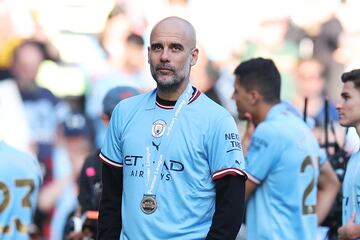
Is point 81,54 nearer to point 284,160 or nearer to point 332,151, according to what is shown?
point 332,151

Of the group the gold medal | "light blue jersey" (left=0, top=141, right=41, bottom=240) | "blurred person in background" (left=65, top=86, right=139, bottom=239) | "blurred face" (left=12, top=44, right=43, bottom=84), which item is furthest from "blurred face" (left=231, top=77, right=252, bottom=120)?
"blurred face" (left=12, top=44, right=43, bottom=84)

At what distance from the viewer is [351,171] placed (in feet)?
24.0

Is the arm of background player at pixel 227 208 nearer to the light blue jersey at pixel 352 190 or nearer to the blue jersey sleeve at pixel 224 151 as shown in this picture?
the blue jersey sleeve at pixel 224 151

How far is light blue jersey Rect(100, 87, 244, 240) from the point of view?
566 cm

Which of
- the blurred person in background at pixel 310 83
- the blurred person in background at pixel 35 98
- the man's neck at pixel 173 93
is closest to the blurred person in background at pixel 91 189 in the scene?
the man's neck at pixel 173 93

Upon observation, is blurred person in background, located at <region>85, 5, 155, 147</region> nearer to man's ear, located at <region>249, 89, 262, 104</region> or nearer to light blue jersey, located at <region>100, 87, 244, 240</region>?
man's ear, located at <region>249, 89, 262, 104</region>

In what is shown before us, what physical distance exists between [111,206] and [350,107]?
2352 mm

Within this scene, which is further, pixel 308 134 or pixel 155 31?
pixel 308 134

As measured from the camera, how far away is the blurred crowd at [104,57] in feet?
42.3

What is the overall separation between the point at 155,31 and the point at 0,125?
266 inches

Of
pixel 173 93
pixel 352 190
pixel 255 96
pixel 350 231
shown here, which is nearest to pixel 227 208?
pixel 173 93

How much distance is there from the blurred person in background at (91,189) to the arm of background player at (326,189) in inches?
65.1

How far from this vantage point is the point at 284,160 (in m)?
7.91

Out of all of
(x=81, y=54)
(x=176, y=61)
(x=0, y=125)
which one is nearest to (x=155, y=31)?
(x=176, y=61)
